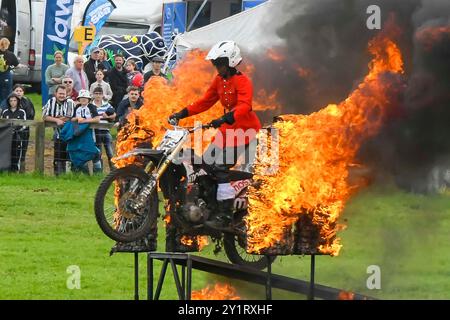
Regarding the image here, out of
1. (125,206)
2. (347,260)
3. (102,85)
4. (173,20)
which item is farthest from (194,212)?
(173,20)

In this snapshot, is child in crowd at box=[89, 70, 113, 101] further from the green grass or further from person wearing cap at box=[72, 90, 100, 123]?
the green grass

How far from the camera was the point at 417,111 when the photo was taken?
14.9 metres

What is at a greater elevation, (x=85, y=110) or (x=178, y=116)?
(x=85, y=110)

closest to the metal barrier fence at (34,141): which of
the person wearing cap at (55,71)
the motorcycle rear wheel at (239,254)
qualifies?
the person wearing cap at (55,71)

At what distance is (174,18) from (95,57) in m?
5.85

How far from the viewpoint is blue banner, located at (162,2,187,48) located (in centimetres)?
3247

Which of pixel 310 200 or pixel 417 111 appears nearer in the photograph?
pixel 310 200

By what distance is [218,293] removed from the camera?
1405 centimetres

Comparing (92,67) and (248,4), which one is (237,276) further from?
(248,4)

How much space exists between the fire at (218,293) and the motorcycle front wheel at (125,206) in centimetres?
116

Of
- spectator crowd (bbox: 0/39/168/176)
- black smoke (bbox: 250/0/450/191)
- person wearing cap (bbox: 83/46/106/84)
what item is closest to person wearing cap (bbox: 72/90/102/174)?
spectator crowd (bbox: 0/39/168/176)

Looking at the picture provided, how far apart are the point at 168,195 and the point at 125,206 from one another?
629 millimetres

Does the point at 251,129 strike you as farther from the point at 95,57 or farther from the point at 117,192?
the point at 95,57
